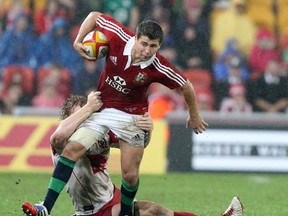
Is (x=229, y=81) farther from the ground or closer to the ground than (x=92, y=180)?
farther from the ground

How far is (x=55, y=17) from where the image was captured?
17.0 m

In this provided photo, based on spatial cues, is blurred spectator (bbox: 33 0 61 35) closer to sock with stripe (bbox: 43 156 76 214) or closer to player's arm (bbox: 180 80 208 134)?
player's arm (bbox: 180 80 208 134)

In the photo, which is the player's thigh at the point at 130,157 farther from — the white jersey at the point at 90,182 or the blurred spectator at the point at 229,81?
the blurred spectator at the point at 229,81

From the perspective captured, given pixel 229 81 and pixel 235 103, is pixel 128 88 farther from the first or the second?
pixel 229 81

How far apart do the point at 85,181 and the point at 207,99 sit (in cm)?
837

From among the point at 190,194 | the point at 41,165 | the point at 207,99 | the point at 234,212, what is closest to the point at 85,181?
the point at 234,212

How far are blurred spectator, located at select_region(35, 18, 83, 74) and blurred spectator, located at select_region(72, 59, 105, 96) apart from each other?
0.17 metres

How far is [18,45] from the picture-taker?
55.1 ft

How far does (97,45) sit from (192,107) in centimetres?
96

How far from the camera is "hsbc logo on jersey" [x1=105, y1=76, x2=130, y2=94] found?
334 inches

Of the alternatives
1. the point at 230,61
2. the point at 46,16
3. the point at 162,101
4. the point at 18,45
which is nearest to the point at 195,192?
the point at 162,101

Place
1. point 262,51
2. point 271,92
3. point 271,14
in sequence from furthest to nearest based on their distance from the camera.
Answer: point 271,14 < point 262,51 < point 271,92

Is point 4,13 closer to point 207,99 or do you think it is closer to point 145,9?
point 145,9

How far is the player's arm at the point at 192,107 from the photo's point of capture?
8.50 m
